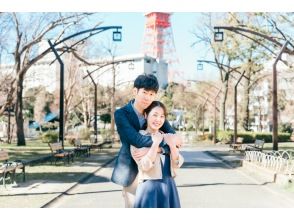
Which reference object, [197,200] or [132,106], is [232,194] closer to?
[197,200]

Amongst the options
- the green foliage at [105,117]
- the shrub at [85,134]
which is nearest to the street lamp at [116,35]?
the shrub at [85,134]

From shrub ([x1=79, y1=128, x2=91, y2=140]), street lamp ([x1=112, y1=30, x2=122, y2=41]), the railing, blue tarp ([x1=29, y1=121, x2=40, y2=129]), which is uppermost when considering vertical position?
street lamp ([x1=112, y1=30, x2=122, y2=41])

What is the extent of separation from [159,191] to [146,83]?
2.84 feet

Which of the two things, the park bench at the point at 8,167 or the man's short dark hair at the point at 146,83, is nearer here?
Answer: the man's short dark hair at the point at 146,83

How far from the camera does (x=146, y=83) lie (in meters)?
4.42

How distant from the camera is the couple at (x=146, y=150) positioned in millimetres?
4262

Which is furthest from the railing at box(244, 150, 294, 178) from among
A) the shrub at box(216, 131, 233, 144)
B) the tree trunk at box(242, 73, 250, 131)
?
the tree trunk at box(242, 73, 250, 131)

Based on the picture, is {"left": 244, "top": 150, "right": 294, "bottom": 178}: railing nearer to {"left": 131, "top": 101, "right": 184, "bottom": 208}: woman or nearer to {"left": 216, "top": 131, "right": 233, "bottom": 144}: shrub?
{"left": 131, "top": 101, "right": 184, "bottom": 208}: woman

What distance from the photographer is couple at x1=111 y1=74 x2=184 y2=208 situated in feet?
14.0

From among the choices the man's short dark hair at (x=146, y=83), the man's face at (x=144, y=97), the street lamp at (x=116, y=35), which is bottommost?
the man's face at (x=144, y=97)

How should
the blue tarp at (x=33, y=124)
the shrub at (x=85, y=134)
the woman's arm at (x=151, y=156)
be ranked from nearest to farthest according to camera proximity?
the woman's arm at (x=151, y=156) → the shrub at (x=85, y=134) → the blue tarp at (x=33, y=124)

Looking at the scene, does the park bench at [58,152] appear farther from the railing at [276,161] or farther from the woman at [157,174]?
the woman at [157,174]

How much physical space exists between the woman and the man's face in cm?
4

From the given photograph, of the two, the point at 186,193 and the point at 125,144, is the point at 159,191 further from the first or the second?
the point at 186,193
